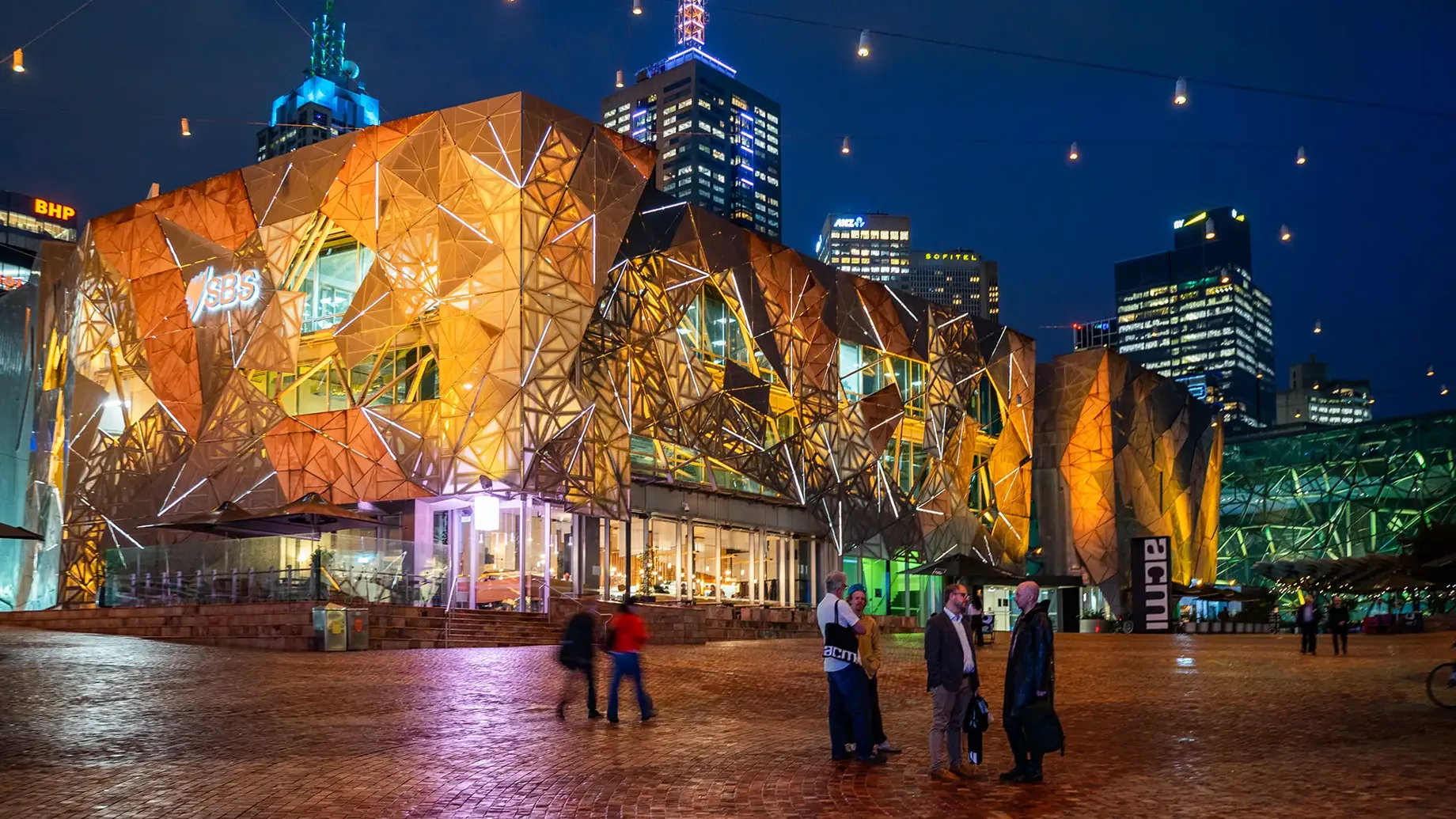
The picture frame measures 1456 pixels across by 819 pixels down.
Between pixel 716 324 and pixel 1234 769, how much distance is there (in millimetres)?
30769

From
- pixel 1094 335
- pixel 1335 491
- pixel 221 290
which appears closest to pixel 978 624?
pixel 221 290

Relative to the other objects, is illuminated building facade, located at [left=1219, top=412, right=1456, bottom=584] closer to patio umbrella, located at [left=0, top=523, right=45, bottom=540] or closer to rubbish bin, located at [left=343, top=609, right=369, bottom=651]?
rubbish bin, located at [left=343, top=609, right=369, bottom=651]

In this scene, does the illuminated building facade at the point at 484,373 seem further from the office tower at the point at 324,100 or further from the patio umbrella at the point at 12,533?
the office tower at the point at 324,100

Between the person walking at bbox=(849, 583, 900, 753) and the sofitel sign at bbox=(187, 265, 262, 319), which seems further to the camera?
the sofitel sign at bbox=(187, 265, 262, 319)

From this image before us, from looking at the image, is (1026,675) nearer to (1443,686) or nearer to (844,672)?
(844,672)

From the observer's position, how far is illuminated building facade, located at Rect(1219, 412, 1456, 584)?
82188 mm

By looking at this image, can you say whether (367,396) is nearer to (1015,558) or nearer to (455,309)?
(455,309)

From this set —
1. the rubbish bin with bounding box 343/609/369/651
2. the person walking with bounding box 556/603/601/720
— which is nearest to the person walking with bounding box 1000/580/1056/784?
the person walking with bounding box 556/603/601/720

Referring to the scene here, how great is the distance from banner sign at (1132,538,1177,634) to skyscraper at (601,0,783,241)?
364ft

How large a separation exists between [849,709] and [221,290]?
103 ft

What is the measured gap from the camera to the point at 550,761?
11.4m

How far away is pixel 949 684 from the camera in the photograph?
1055 centimetres

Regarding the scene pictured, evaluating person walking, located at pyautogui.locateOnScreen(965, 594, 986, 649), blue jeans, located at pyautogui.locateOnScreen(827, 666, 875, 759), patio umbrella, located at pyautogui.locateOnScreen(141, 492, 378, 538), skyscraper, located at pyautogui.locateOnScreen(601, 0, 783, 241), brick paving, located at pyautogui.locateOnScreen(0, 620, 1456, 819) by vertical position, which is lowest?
person walking, located at pyautogui.locateOnScreen(965, 594, 986, 649)

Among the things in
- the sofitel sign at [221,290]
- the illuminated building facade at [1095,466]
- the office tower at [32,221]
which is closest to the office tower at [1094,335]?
the illuminated building facade at [1095,466]
